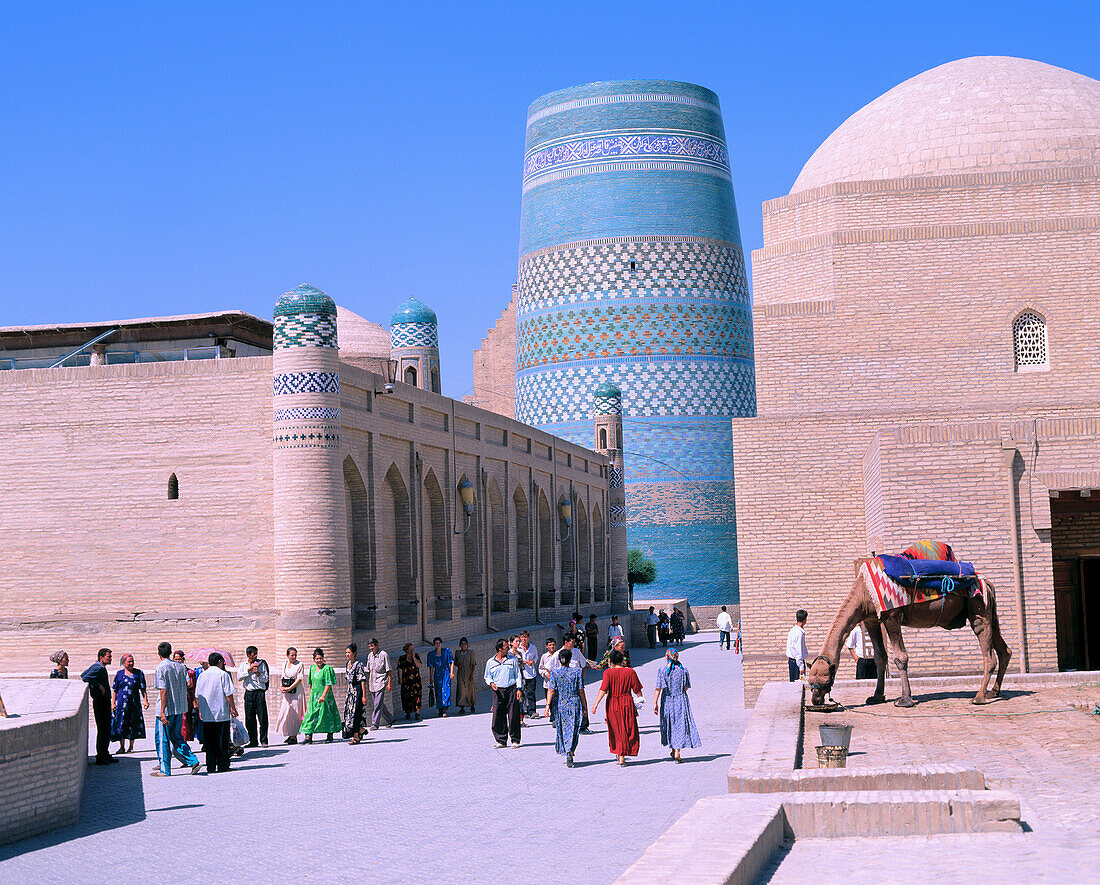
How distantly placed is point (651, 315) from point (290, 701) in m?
23.1

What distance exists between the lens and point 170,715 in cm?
1179

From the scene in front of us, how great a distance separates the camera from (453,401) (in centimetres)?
2195

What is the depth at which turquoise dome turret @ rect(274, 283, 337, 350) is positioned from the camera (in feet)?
53.5

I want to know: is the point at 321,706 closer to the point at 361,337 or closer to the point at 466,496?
the point at 466,496

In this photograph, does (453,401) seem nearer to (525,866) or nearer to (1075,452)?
(1075,452)

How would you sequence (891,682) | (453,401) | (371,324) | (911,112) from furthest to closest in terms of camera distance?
(371,324)
(453,401)
(911,112)
(891,682)

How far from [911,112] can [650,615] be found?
51.3 feet

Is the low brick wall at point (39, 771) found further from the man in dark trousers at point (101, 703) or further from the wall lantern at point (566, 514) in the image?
the wall lantern at point (566, 514)

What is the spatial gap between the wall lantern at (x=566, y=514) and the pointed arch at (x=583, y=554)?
3.01 ft

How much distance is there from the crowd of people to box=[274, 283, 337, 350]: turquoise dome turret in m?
3.62

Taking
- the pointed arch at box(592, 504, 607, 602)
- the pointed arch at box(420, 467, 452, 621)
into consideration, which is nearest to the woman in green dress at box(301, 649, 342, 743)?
the pointed arch at box(420, 467, 452, 621)

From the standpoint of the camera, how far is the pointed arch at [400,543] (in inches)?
771

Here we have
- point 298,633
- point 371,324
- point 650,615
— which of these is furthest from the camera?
point 650,615

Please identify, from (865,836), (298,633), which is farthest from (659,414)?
(865,836)
